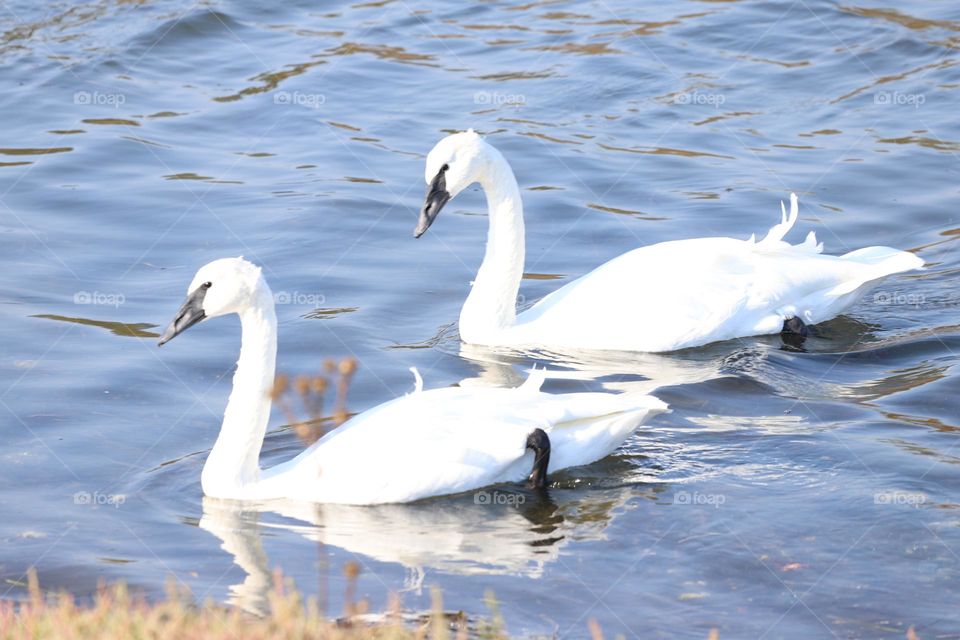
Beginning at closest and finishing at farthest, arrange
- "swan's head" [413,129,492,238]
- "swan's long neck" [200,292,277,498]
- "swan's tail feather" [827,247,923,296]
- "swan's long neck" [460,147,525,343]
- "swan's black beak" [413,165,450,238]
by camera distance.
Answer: "swan's long neck" [200,292,277,498]
"swan's black beak" [413,165,450,238]
"swan's head" [413,129,492,238]
"swan's long neck" [460,147,525,343]
"swan's tail feather" [827,247,923,296]

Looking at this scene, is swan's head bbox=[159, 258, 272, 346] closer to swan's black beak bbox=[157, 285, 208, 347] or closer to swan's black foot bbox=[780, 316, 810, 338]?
swan's black beak bbox=[157, 285, 208, 347]

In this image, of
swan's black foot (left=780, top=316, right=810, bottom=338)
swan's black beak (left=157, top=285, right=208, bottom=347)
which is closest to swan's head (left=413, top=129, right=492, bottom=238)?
swan's black foot (left=780, top=316, right=810, bottom=338)

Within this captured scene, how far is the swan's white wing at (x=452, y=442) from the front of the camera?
24.0ft

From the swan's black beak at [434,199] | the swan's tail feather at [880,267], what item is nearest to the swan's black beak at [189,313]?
the swan's black beak at [434,199]

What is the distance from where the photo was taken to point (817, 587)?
657 cm

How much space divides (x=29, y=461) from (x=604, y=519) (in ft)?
9.91

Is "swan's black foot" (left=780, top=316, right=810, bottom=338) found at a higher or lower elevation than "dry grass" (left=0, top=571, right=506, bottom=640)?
lower

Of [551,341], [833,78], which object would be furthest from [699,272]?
[833,78]

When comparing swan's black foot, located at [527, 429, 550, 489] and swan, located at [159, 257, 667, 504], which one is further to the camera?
swan's black foot, located at [527, 429, 550, 489]

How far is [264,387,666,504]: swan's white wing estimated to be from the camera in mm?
7316

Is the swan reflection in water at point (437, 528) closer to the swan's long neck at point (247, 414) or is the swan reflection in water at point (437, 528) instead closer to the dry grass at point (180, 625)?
the swan's long neck at point (247, 414)

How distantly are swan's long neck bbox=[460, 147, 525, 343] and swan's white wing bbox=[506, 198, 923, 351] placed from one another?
0.56 ft

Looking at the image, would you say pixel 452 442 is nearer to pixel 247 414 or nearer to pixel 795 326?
pixel 247 414

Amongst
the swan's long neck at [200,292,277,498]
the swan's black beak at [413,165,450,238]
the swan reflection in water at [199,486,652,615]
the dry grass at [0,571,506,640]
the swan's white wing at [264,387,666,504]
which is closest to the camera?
the dry grass at [0,571,506,640]
